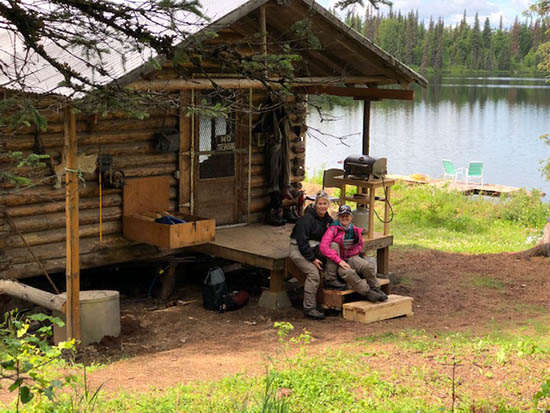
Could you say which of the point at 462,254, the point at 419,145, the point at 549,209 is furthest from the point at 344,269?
the point at 419,145

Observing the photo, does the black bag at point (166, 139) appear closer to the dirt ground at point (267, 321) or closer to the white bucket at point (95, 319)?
the dirt ground at point (267, 321)

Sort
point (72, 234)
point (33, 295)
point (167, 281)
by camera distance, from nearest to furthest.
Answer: point (72, 234) < point (33, 295) < point (167, 281)

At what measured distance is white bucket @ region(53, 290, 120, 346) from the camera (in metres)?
9.74

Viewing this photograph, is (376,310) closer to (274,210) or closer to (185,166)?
(274,210)

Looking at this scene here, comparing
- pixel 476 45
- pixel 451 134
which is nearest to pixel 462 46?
pixel 476 45

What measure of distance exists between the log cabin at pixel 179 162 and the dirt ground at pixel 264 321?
2.64ft

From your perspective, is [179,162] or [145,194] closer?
[145,194]

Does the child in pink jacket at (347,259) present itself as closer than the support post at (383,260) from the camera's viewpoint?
Yes

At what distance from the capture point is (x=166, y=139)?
11.9 metres

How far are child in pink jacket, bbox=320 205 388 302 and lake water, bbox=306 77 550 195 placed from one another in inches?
572

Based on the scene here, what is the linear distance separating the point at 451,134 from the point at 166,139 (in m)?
35.7

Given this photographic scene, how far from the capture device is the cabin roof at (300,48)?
971cm

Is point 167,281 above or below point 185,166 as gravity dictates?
below

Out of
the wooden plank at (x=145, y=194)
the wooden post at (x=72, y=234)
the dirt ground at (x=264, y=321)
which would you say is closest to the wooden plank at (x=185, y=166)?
the wooden plank at (x=145, y=194)
